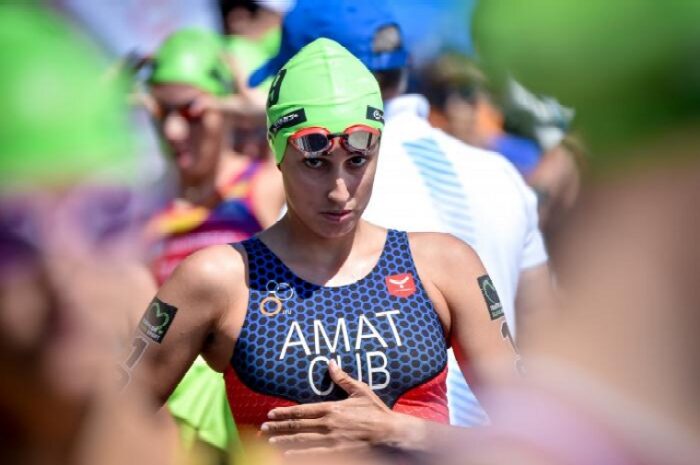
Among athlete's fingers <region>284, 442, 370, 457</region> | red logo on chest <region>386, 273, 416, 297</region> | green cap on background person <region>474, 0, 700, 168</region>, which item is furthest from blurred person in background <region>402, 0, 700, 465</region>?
red logo on chest <region>386, 273, 416, 297</region>

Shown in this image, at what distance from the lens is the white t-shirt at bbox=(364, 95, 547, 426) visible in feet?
12.7

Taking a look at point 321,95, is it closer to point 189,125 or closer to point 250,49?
point 189,125

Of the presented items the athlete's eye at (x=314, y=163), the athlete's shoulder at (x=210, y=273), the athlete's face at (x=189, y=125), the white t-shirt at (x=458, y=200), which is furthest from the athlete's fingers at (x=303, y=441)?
the athlete's face at (x=189, y=125)

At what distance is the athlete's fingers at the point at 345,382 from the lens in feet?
10.5

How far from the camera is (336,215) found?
3.42 metres

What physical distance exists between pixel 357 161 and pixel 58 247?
6.60ft

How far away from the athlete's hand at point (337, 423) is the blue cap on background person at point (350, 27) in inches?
50.8

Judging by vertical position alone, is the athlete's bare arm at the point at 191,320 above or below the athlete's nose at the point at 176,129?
below

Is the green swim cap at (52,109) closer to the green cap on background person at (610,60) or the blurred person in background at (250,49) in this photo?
the green cap on background person at (610,60)

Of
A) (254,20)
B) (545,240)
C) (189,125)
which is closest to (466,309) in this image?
(545,240)

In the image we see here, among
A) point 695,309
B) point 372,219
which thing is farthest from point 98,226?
point 372,219

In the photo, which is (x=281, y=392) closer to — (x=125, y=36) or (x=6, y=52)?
(x=6, y=52)

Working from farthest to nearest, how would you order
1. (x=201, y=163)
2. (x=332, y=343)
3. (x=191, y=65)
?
(x=191, y=65) → (x=201, y=163) → (x=332, y=343)

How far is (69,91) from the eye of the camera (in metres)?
1.44
